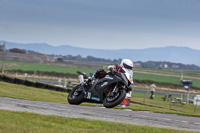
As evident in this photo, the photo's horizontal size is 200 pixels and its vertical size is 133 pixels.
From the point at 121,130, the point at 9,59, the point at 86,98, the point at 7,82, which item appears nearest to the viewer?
the point at 121,130

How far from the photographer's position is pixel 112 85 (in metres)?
13.2

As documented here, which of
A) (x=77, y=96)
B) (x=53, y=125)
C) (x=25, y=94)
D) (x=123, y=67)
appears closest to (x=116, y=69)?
(x=123, y=67)

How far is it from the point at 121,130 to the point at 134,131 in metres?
0.37

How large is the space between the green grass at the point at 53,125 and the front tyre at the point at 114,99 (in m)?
1.49

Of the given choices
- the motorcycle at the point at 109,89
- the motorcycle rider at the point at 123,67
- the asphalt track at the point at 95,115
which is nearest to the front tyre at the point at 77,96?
the asphalt track at the point at 95,115

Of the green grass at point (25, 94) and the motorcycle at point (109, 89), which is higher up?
the motorcycle at point (109, 89)

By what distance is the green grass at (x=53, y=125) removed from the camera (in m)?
8.74

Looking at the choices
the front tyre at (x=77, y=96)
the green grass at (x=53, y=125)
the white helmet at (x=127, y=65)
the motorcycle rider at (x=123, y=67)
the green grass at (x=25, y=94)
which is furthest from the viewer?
the green grass at (x=25, y=94)

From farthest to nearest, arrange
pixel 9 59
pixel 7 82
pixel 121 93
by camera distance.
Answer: pixel 9 59
pixel 7 82
pixel 121 93

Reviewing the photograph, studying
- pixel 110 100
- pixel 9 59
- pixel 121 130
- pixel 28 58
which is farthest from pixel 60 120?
pixel 28 58

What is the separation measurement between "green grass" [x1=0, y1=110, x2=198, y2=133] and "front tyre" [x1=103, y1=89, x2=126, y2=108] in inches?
58.7

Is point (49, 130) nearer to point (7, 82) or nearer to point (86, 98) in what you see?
point (86, 98)

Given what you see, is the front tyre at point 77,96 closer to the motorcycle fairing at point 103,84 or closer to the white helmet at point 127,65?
the motorcycle fairing at point 103,84

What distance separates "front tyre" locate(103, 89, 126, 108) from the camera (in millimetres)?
12828
